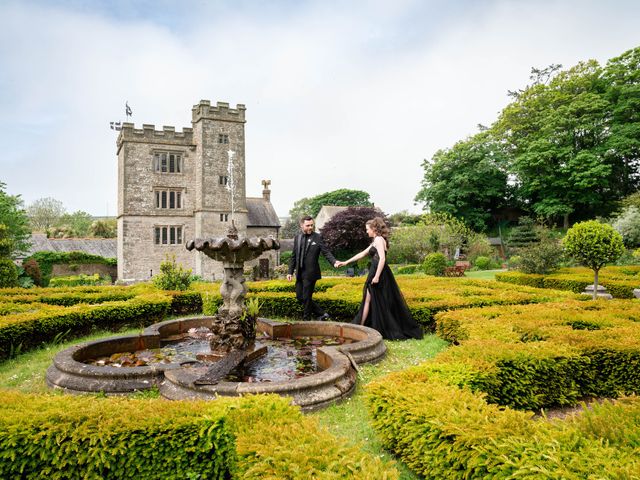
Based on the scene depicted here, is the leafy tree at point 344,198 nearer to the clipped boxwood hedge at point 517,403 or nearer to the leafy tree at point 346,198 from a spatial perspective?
the leafy tree at point 346,198

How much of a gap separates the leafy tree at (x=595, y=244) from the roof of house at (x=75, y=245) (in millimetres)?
40634

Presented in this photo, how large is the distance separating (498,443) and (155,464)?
2349mm

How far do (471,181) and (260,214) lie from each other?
20.5 meters

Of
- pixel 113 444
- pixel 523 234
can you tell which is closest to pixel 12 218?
pixel 113 444

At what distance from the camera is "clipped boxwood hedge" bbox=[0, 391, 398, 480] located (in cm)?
279

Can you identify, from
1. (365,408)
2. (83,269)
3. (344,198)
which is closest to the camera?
(365,408)

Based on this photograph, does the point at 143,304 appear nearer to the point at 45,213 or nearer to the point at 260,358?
the point at 260,358

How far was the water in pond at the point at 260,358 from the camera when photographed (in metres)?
5.68

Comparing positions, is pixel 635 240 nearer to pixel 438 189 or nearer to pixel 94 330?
pixel 438 189

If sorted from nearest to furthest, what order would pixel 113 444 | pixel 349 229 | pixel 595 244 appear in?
1. pixel 113 444
2. pixel 595 244
3. pixel 349 229

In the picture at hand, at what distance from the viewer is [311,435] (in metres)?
2.73

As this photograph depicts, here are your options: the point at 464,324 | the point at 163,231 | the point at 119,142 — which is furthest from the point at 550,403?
the point at 119,142

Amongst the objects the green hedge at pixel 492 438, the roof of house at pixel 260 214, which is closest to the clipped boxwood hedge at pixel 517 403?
the green hedge at pixel 492 438

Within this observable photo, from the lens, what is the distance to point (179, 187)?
33406 mm
